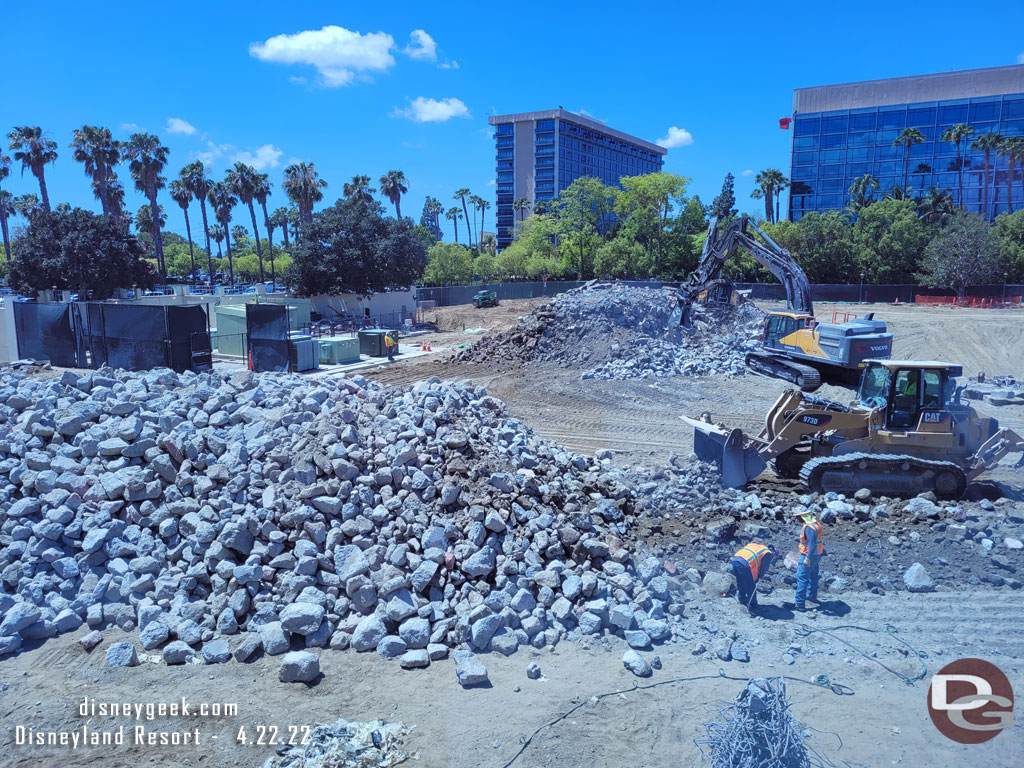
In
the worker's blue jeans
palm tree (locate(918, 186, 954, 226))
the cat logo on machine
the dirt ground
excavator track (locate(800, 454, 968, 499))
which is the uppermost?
palm tree (locate(918, 186, 954, 226))

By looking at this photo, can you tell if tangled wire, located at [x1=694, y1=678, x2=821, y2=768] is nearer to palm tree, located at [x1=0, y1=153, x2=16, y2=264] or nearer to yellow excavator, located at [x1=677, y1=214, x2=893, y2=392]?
yellow excavator, located at [x1=677, y1=214, x2=893, y2=392]

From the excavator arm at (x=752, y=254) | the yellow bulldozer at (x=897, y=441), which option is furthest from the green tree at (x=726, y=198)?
the yellow bulldozer at (x=897, y=441)

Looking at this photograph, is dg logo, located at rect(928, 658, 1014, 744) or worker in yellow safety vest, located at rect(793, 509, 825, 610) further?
worker in yellow safety vest, located at rect(793, 509, 825, 610)

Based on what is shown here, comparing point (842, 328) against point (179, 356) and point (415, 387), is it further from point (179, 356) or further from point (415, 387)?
point (179, 356)

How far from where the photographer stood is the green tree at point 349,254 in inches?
1410

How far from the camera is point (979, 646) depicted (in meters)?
6.67

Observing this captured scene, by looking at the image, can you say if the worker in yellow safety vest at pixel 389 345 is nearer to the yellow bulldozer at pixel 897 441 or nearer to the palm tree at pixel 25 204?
the yellow bulldozer at pixel 897 441

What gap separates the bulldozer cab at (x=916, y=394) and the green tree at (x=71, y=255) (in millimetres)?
37306

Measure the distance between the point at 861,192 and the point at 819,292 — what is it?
15661 mm

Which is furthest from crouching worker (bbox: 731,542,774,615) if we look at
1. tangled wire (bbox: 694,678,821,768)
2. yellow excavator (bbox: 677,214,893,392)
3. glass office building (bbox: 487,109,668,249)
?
glass office building (bbox: 487,109,668,249)

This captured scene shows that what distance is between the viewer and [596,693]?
602cm

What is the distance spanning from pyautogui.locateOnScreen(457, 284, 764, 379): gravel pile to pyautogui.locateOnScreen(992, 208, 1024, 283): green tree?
91.9 feet

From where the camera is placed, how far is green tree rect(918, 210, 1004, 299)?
42781mm

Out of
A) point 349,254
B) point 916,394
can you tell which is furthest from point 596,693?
point 349,254
